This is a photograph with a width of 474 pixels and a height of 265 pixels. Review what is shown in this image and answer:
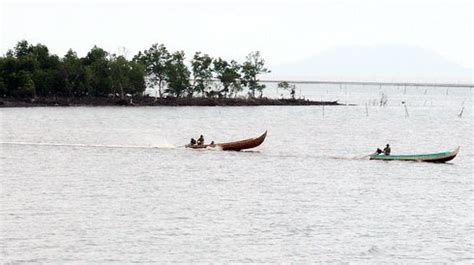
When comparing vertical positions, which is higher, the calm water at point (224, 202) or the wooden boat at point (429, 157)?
the wooden boat at point (429, 157)

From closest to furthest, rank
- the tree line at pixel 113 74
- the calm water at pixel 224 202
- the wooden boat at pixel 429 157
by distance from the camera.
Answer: the calm water at pixel 224 202 → the wooden boat at pixel 429 157 → the tree line at pixel 113 74

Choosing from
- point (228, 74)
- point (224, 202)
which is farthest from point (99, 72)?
point (224, 202)

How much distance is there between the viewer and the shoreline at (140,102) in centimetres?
11006

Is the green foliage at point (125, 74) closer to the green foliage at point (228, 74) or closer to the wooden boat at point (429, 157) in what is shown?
the green foliage at point (228, 74)

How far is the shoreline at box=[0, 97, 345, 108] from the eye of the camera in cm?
11006

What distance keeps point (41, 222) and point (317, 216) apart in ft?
34.5

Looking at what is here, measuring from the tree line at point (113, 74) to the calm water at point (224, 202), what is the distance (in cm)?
3860

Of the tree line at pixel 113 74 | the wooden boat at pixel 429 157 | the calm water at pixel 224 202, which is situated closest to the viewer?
the calm water at pixel 224 202

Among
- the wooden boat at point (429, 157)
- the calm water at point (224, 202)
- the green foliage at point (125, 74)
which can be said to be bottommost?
the calm water at point (224, 202)

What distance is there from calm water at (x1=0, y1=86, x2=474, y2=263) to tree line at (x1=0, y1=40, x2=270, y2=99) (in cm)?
3860

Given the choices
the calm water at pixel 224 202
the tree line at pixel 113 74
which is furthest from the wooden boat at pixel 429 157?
the tree line at pixel 113 74

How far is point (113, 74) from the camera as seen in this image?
114 meters

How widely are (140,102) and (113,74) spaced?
819cm

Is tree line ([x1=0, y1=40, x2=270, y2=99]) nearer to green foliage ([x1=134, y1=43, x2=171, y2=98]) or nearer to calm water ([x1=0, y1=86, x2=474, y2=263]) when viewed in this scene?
green foliage ([x1=134, y1=43, x2=171, y2=98])
